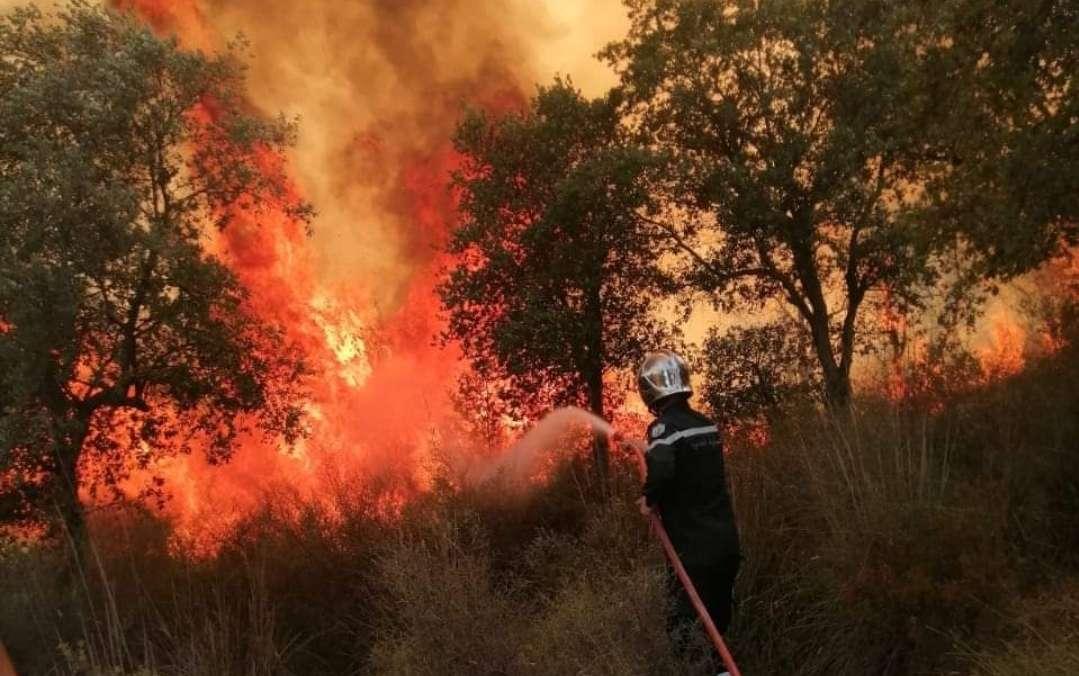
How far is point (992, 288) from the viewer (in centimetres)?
1301

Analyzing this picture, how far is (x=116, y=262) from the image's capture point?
1161cm

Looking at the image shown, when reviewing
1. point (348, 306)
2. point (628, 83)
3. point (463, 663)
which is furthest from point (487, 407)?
point (463, 663)

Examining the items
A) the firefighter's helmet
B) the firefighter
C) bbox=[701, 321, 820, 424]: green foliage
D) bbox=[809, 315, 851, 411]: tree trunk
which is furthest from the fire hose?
bbox=[809, 315, 851, 411]: tree trunk

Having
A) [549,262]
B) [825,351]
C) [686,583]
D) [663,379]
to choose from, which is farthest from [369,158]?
[686,583]

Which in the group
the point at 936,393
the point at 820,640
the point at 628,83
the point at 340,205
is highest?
the point at 340,205

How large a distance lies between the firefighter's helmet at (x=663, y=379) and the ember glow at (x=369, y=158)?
12.4 meters

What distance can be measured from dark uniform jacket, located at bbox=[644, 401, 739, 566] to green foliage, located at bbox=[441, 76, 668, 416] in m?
10.1

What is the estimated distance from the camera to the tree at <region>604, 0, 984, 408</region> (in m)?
15.1

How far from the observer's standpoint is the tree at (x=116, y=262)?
416 inches

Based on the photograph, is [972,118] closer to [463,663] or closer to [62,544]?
[463,663]

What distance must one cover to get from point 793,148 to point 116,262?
11651 millimetres

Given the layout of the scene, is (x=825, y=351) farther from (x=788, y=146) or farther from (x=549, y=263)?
(x=549, y=263)

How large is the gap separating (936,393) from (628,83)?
413 inches

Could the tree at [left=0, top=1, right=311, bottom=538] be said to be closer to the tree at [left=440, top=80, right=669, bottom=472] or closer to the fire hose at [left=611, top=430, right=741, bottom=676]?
the tree at [left=440, top=80, right=669, bottom=472]
